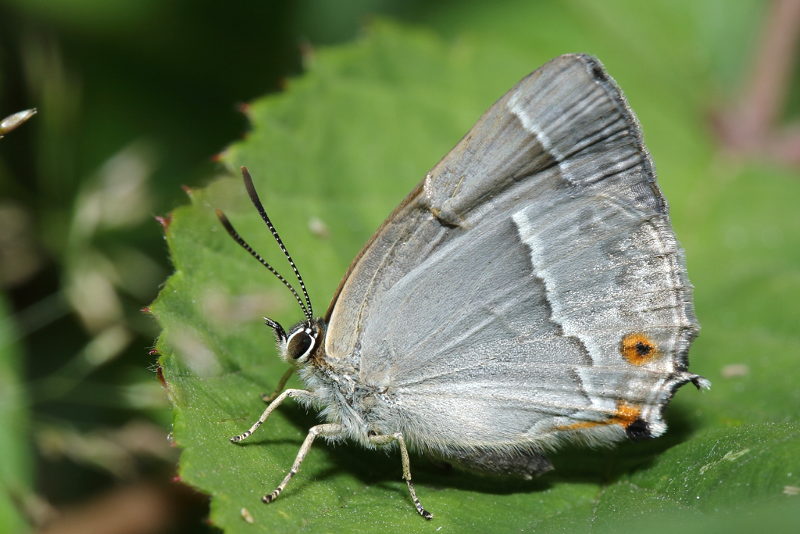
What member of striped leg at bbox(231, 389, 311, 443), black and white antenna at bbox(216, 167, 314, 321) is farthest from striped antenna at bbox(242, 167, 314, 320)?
striped leg at bbox(231, 389, 311, 443)

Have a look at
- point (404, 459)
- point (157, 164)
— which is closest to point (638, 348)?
point (404, 459)

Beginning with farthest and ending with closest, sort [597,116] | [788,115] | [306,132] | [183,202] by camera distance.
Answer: [788,115] < [306,132] < [183,202] < [597,116]

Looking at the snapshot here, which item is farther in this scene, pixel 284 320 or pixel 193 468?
pixel 284 320

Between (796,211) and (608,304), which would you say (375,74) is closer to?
(608,304)

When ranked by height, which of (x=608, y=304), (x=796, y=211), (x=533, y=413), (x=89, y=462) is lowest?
(x=796, y=211)

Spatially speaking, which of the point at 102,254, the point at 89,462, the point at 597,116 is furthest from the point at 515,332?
the point at 102,254

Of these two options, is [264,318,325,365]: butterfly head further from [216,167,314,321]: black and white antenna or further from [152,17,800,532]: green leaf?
[152,17,800,532]: green leaf

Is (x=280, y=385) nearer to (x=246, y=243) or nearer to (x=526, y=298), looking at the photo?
(x=246, y=243)
